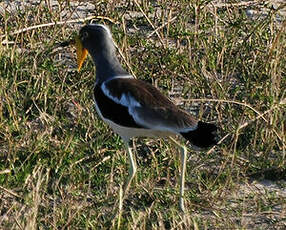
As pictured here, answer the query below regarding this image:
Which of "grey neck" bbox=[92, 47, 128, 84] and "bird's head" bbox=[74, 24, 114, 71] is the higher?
"bird's head" bbox=[74, 24, 114, 71]

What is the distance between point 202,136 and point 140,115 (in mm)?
389

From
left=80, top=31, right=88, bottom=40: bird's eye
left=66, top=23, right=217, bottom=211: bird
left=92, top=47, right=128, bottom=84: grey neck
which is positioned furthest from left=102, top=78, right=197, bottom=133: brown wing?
left=80, top=31, right=88, bottom=40: bird's eye

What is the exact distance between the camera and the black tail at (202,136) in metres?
5.62

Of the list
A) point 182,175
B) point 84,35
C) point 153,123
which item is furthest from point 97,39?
point 182,175

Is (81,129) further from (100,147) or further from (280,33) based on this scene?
(280,33)

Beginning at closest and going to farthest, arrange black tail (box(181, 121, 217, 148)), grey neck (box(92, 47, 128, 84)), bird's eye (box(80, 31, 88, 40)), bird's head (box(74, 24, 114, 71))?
black tail (box(181, 121, 217, 148)), grey neck (box(92, 47, 128, 84)), bird's head (box(74, 24, 114, 71)), bird's eye (box(80, 31, 88, 40))

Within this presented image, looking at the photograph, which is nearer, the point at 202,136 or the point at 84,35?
the point at 202,136

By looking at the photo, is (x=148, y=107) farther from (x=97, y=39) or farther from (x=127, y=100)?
(x=97, y=39)

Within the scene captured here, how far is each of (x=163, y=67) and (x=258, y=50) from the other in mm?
746

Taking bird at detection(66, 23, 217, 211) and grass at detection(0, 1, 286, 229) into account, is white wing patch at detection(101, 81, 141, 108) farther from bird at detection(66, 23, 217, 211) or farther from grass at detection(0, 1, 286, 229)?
grass at detection(0, 1, 286, 229)

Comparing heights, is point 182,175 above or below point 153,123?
below

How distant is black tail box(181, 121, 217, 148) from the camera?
18.4 ft

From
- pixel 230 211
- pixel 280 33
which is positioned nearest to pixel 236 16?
pixel 280 33

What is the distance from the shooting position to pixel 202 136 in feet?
18.5
